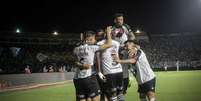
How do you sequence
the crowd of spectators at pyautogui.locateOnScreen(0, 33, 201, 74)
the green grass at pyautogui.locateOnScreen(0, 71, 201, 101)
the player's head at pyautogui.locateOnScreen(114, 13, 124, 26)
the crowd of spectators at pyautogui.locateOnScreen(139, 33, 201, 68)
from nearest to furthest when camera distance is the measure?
the player's head at pyautogui.locateOnScreen(114, 13, 124, 26) < the green grass at pyautogui.locateOnScreen(0, 71, 201, 101) < the crowd of spectators at pyautogui.locateOnScreen(0, 33, 201, 74) < the crowd of spectators at pyautogui.locateOnScreen(139, 33, 201, 68)

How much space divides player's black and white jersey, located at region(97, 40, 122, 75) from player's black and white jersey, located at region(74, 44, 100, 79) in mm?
547

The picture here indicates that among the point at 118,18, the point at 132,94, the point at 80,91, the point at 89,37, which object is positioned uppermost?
the point at 118,18

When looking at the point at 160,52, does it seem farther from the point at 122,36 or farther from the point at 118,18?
the point at 118,18

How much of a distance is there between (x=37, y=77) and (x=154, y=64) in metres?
32.7

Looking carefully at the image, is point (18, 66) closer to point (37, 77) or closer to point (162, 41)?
point (37, 77)

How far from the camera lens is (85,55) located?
1083cm

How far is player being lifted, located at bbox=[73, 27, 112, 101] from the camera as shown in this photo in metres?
10.8

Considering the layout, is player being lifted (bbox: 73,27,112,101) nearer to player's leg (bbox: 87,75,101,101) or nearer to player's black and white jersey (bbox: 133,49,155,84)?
player's leg (bbox: 87,75,101,101)

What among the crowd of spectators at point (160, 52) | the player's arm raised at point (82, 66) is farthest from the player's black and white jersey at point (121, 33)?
the crowd of spectators at point (160, 52)

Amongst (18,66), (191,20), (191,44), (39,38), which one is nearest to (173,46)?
(191,44)

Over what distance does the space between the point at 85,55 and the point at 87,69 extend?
15.0 inches

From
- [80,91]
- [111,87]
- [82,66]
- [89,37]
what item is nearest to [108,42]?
[89,37]

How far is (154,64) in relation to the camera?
61.6m

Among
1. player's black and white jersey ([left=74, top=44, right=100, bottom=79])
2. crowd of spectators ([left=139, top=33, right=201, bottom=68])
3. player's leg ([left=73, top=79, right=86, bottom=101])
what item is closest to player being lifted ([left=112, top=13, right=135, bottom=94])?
player's black and white jersey ([left=74, top=44, right=100, bottom=79])
